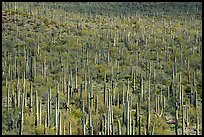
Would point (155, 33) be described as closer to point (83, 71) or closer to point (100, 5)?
point (83, 71)

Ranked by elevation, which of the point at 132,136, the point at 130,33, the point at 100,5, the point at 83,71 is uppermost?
the point at 100,5

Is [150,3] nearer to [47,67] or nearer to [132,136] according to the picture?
[47,67]

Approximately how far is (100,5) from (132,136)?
33.2 m

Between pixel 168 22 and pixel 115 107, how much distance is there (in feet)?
67.6

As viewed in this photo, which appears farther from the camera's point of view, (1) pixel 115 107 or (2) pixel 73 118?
(1) pixel 115 107

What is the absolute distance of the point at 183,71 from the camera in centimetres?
1670

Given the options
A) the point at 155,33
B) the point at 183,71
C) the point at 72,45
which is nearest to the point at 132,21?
the point at 155,33

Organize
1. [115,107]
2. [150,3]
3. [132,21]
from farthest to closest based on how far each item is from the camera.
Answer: [150,3], [132,21], [115,107]

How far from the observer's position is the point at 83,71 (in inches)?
621

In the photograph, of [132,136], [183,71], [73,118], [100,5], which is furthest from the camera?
[100,5]

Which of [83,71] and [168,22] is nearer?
[83,71]

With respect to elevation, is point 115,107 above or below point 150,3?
below

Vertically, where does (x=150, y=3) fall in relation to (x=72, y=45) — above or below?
above

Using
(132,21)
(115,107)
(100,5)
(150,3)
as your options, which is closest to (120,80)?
(115,107)
